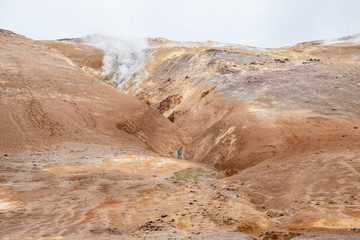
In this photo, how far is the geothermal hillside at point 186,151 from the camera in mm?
8031

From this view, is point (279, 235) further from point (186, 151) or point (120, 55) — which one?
point (120, 55)

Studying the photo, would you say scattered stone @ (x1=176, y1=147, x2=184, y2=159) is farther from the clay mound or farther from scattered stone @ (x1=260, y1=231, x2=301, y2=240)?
scattered stone @ (x1=260, y1=231, x2=301, y2=240)

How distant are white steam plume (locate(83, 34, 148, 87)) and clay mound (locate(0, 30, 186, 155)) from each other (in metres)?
19.9

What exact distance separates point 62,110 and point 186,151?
1046cm

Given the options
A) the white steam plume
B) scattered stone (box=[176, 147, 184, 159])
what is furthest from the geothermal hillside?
the white steam plume

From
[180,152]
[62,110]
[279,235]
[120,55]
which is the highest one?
[120,55]

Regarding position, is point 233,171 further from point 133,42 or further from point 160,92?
point 133,42

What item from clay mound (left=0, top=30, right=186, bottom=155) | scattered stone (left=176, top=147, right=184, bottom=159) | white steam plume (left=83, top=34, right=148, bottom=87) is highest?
white steam plume (left=83, top=34, right=148, bottom=87)

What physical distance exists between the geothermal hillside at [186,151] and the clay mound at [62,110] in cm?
11

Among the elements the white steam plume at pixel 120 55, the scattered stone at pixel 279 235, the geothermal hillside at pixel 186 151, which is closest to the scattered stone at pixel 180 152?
the geothermal hillside at pixel 186 151

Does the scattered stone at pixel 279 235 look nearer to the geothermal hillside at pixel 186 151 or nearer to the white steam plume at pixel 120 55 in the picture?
the geothermal hillside at pixel 186 151

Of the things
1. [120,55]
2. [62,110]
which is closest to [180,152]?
[62,110]

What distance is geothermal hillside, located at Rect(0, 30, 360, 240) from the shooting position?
8.03 meters

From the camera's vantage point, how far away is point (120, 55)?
5994 cm
